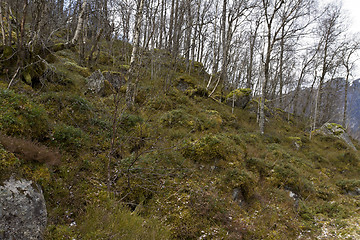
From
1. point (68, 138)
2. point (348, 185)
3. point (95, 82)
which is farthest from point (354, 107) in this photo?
point (68, 138)

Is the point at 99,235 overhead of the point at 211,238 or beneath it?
overhead

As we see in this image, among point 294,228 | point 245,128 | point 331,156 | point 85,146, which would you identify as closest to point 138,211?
point 85,146

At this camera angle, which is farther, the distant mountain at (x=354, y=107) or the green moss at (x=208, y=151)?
the distant mountain at (x=354, y=107)

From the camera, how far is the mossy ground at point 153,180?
3340 mm

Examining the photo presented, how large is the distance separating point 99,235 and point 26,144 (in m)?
2.23

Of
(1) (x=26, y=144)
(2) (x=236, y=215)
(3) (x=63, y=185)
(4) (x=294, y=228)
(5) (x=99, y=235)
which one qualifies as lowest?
(4) (x=294, y=228)

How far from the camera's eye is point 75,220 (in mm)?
3080

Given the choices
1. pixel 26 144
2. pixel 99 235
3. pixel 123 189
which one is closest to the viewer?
Answer: pixel 99 235

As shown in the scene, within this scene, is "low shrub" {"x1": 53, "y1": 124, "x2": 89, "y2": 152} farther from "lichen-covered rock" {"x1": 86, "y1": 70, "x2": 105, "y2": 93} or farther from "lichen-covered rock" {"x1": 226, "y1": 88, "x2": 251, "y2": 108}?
"lichen-covered rock" {"x1": 226, "y1": 88, "x2": 251, "y2": 108}

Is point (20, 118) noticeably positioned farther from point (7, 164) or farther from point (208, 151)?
point (208, 151)

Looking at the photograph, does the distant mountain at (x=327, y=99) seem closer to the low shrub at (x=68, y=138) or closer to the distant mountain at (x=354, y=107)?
the distant mountain at (x=354, y=107)

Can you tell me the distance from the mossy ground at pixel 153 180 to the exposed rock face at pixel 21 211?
19cm

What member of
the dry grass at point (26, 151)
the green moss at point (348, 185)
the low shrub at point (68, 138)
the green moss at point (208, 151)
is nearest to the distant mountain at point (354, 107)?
the green moss at point (348, 185)

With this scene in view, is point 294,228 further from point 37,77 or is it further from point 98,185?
point 37,77
